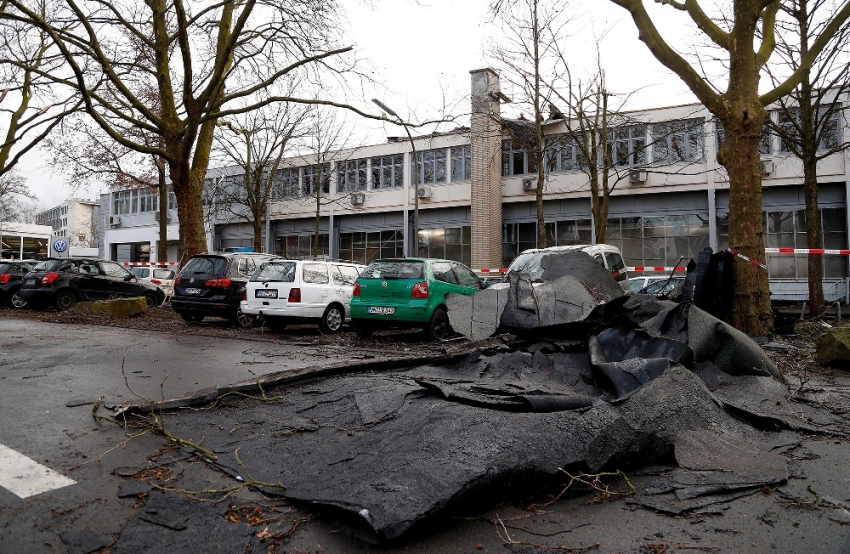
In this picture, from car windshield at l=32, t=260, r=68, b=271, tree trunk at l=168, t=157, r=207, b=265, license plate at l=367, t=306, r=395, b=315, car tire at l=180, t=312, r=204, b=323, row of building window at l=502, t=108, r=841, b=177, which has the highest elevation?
row of building window at l=502, t=108, r=841, b=177

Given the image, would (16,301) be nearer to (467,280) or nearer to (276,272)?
(276,272)

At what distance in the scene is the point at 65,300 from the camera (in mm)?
17875

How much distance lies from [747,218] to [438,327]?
5.60 meters

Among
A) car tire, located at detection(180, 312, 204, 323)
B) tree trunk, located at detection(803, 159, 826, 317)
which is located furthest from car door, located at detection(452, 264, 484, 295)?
tree trunk, located at detection(803, 159, 826, 317)

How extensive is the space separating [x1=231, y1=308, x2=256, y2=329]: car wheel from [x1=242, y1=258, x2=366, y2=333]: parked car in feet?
3.02

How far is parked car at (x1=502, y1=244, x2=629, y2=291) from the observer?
11172 mm

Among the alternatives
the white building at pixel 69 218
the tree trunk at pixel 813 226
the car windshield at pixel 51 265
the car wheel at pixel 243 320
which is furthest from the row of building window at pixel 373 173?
the white building at pixel 69 218

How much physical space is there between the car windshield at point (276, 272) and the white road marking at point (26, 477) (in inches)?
342

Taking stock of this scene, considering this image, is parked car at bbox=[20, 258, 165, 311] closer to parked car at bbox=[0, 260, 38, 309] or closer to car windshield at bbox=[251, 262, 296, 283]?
parked car at bbox=[0, 260, 38, 309]

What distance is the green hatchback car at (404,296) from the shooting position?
1104 centimetres

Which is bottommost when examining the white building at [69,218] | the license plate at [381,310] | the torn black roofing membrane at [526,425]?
the torn black roofing membrane at [526,425]

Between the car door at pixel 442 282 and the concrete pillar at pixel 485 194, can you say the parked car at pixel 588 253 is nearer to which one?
the car door at pixel 442 282

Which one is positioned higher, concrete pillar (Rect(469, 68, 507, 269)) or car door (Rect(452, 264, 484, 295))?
concrete pillar (Rect(469, 68, 507, 269))

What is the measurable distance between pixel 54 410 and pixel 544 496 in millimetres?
4225
